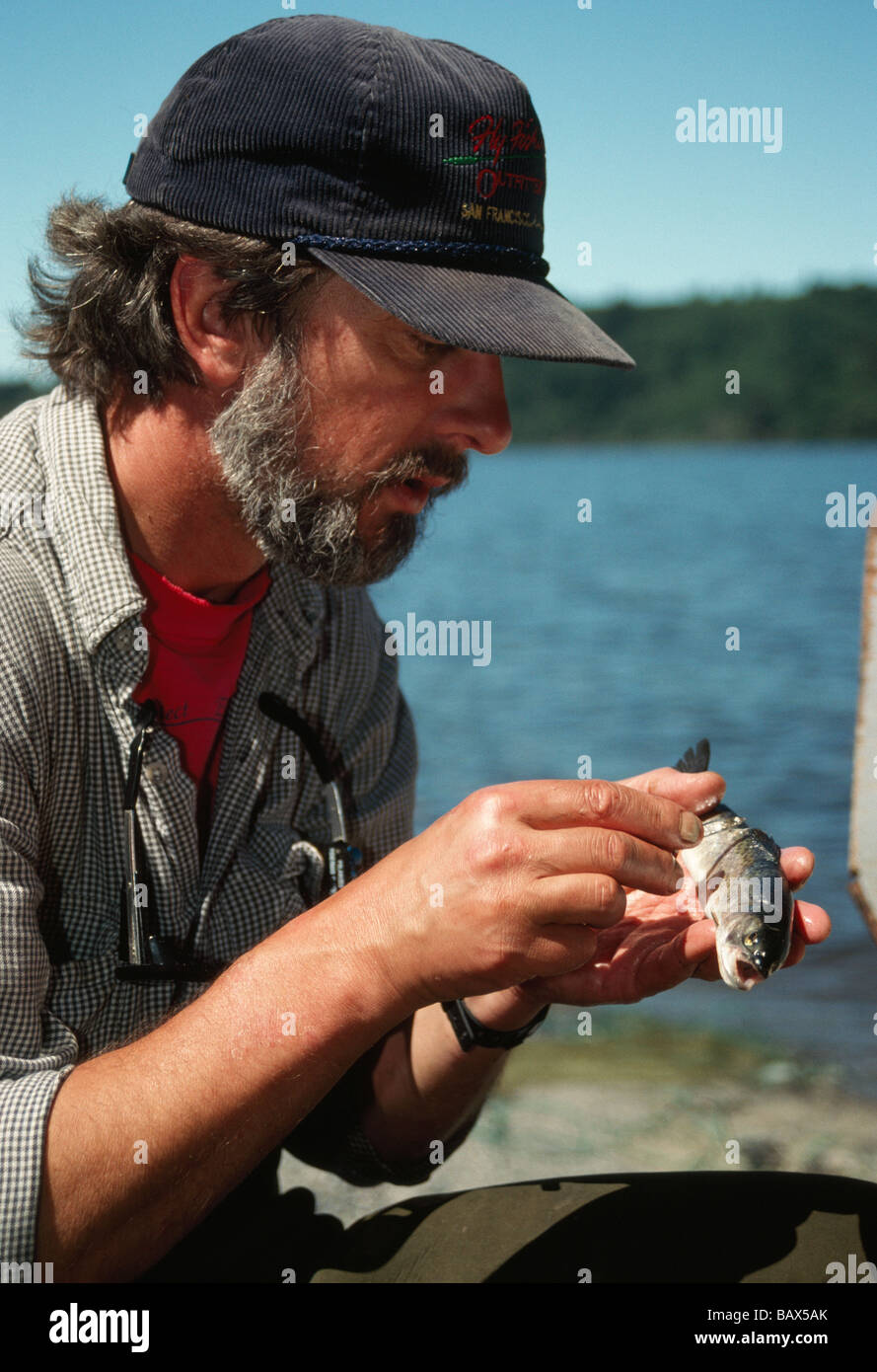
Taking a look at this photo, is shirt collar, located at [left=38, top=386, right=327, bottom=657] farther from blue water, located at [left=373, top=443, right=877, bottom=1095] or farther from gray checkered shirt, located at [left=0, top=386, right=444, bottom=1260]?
blue water, located at [left=373, top=443, right=877, bottom=1095]

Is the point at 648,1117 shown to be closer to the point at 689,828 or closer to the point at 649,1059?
the point at 649,1059

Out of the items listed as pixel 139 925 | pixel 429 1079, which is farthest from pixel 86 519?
pixel 429 1079

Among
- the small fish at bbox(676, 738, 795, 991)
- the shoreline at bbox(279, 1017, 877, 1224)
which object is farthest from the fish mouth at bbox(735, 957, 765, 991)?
the shoreline at bbox(279, 1017, 877, 1224)

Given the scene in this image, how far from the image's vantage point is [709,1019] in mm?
7039

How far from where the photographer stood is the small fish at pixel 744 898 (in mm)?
2389

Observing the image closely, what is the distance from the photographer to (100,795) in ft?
9.11

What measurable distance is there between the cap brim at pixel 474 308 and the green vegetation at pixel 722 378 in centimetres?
10750

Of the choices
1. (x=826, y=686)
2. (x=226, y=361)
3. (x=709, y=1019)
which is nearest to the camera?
(x=226, y=361)

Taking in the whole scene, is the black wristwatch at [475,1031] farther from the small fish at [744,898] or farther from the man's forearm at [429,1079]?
the small fish at [744,898]

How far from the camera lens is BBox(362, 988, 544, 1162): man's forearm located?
304 cm
